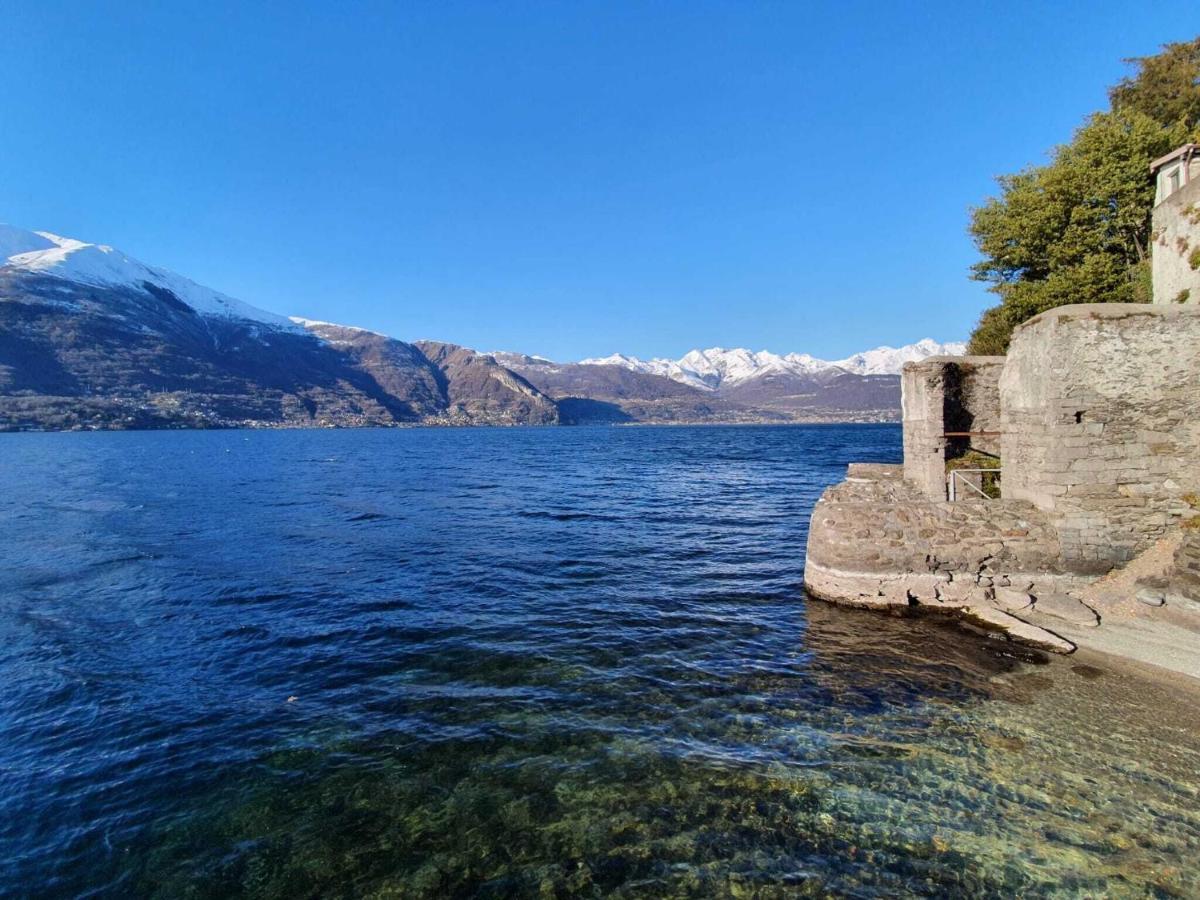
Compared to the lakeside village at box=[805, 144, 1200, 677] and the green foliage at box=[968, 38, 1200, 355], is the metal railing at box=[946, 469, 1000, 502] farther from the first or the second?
the green foliage at box=[968, 38, 1200, 355]

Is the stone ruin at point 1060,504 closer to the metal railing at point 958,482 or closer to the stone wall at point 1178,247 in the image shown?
the metal railing at point 958,482

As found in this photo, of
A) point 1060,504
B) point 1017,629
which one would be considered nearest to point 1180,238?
point 1060,504

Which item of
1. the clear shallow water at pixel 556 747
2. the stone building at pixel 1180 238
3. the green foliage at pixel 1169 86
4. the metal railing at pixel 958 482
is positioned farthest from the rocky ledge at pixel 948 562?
the green foliage at pixel 1169 86

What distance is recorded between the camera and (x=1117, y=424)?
41.8ft

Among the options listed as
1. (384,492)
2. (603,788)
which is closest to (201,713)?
(603,788)

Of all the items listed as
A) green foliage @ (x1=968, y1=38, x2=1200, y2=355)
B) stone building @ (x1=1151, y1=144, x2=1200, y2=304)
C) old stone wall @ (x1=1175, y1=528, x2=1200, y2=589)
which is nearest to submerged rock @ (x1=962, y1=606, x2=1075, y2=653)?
old stone wall @ (x1=1175, y1=528, x2=1200, y2=589)

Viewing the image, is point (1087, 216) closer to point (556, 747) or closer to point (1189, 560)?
point (1189, 560)

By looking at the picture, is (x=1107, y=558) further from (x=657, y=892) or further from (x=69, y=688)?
(x=69, y=688)

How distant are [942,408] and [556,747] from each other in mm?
16458

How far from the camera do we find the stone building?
16.1 meters

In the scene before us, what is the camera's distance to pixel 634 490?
42.6 m

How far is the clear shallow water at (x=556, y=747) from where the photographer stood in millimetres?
6242

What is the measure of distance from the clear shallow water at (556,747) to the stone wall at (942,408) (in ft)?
19.2

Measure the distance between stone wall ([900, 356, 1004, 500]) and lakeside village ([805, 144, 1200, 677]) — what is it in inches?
99.1
